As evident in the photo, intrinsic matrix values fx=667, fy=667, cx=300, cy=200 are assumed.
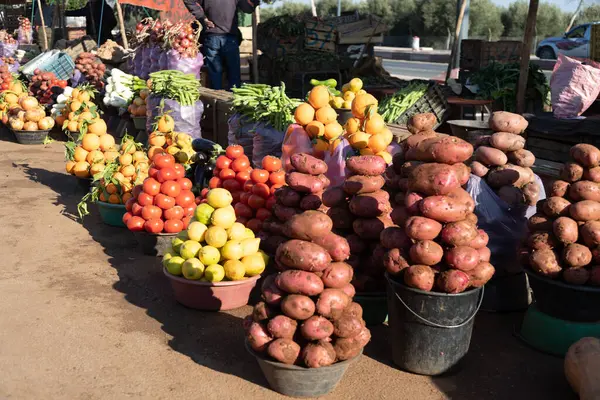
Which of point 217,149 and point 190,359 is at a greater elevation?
point 217,149

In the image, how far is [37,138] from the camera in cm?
1102

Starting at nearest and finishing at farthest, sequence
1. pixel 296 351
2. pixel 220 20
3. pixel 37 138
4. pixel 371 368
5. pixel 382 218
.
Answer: pixel 296 351, pixel 371 368, pixel 382 218, pixel 220 20, pixel 37 138

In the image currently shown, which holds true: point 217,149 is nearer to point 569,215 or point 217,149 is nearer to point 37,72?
point 569,215

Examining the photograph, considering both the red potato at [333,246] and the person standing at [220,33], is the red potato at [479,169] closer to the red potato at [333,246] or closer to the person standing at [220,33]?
the red potato at [333,246]

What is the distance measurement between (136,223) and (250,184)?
1.05 meters

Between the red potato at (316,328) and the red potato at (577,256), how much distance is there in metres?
1.51

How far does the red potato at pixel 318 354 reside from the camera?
11.4 ft

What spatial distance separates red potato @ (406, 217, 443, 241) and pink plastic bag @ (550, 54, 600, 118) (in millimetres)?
4097

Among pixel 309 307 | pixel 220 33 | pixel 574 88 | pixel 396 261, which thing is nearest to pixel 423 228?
pixel 396 261

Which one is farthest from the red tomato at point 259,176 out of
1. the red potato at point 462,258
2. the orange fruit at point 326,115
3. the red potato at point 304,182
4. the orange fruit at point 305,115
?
the red potato at point 462,258

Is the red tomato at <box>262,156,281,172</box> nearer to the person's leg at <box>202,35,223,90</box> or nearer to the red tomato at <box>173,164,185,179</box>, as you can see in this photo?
the red tomato at <box>173,164,185,179</box>

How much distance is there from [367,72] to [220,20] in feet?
12.6

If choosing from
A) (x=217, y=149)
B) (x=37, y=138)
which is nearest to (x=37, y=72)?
(x=37, y=138)

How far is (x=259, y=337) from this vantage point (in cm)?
357
